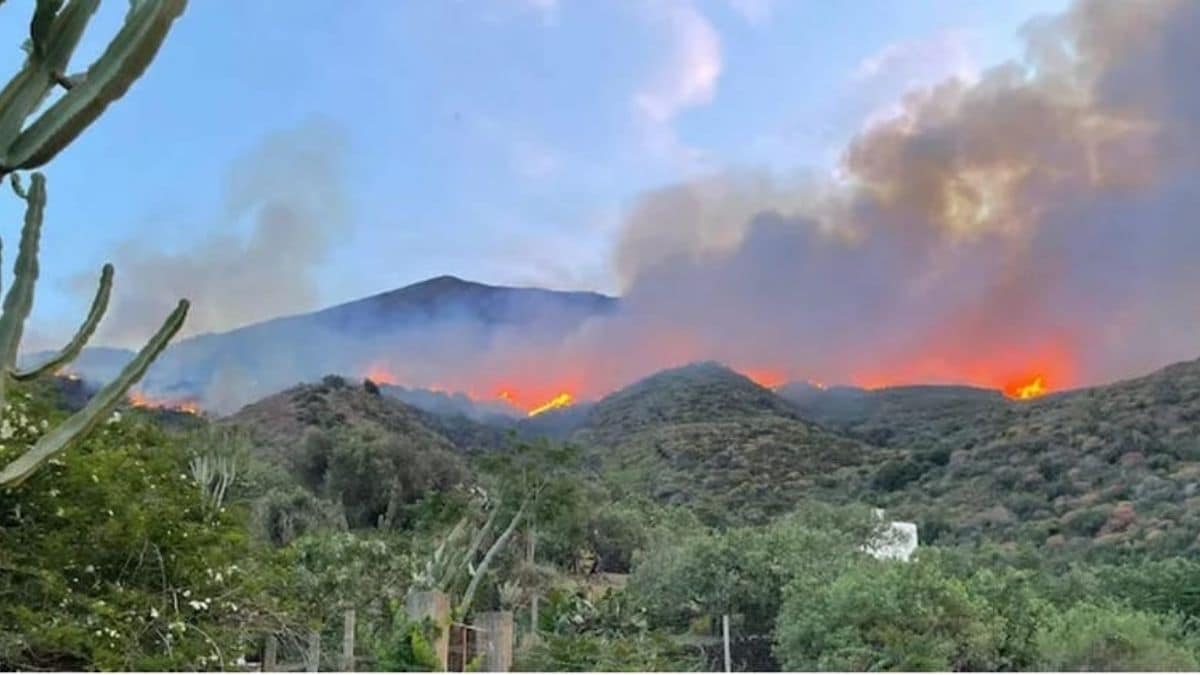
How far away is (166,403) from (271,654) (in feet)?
5.99

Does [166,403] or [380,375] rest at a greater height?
[380,375]

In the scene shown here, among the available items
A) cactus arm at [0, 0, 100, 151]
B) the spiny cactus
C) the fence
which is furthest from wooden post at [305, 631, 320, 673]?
cactus arm at [0, 0, 100, 151]

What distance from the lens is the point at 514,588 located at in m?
5.21

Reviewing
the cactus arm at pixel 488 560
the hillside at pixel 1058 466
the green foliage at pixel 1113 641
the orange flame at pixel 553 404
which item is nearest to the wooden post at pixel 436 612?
the cactus arm at pixel 488 560

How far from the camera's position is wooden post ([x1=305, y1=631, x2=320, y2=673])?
3.89 m

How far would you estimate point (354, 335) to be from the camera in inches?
206

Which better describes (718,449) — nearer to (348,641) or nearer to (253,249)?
(348,641)

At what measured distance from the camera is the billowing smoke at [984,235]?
4711mm

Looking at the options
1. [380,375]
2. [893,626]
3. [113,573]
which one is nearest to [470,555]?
[380,375]

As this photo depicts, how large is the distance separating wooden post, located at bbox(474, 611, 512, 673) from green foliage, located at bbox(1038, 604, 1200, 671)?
6.77 feet

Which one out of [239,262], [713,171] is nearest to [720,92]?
[713,171]

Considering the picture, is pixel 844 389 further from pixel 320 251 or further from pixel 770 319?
pixel 320 251

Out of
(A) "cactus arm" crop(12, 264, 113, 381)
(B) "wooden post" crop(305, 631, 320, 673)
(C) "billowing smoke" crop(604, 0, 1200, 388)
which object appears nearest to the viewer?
(A) "cactus arm" crop(12, 264, 113, 381)

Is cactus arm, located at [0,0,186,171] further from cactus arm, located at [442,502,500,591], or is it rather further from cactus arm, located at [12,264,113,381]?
cactus arm, located at [442,502,500,591]
